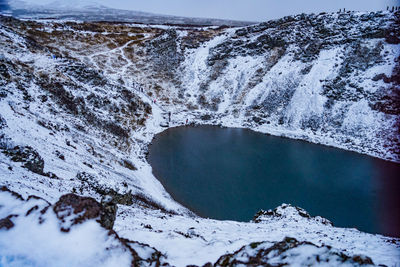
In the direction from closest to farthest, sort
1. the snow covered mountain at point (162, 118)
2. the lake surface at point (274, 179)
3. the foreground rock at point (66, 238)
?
the foreground rock at point (66, 238), the snow covered mountain at point (162, 118), the lake surface at point (274, 179)

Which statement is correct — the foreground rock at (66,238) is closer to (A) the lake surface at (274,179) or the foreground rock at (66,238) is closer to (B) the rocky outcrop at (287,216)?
(B) the rocky outcrop at (287,216)

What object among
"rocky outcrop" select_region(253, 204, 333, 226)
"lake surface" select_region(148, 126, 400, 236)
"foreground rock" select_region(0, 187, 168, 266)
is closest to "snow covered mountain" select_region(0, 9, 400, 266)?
"foreground rock" select_region(0, 187, 168, 266)


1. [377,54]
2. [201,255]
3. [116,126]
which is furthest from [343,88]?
[201,255]

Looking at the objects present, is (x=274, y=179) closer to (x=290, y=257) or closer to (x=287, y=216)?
(x=287, y=216)

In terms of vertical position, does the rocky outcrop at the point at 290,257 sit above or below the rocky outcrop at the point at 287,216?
above

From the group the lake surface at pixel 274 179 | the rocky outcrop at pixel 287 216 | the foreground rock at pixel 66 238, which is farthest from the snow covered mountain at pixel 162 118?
the lake surface at pixel 274 179

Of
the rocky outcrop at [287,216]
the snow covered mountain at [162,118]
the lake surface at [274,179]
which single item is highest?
the snow covered mountain at [162,118]
